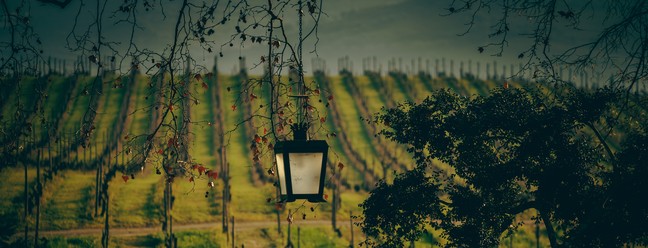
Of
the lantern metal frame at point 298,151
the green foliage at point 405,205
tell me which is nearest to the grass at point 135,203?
the green foliage at point 405,205

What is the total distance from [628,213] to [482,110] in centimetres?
468

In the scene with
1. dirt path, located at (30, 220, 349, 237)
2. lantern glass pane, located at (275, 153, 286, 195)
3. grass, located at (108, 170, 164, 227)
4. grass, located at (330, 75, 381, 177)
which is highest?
grass, located at (330, 75, 381, 177)

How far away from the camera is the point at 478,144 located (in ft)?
50.8

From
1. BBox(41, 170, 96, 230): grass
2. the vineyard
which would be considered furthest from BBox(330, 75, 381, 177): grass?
BBox(41, 170, 96, 230): grass

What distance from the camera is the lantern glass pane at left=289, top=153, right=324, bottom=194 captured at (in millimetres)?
5270

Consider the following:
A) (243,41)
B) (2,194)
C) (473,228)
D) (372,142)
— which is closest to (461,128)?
(473,228)

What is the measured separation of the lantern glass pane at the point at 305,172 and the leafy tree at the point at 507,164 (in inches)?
394

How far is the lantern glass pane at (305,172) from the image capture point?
527 centimetres

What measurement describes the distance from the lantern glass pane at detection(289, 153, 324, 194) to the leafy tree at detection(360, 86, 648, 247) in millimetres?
9999

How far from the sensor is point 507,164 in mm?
15367

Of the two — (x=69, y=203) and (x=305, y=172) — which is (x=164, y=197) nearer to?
(x=69, y=203)

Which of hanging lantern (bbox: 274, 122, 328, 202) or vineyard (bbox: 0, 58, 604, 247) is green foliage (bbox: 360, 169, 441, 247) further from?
hanging lantern (bbox: 274, 122, 328, 202)

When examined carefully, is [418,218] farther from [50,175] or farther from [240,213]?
[50,175]

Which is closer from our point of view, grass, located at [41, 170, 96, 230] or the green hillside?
the green hillside
